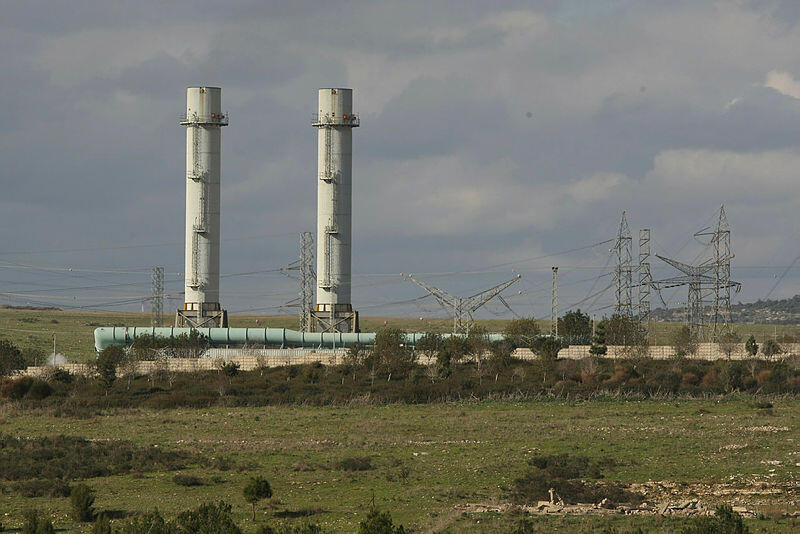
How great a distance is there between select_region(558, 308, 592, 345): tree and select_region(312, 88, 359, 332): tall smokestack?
33.0 metres

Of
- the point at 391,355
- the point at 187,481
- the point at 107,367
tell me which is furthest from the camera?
the point at 391,355

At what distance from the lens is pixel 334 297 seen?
13462 cm

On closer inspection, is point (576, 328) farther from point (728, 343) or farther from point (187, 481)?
point (187, 481)

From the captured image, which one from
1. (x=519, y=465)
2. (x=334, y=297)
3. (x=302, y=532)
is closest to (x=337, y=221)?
(x=334, y=297)

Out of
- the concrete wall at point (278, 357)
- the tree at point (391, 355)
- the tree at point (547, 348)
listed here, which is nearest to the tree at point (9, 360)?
the concrete wall at point (278, 357)

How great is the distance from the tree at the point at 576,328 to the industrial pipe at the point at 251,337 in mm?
24296

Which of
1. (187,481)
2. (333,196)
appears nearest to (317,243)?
(333,196)

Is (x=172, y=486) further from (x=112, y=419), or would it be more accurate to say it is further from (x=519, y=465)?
(x=112, y=419)

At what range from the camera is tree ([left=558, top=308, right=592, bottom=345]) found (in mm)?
151625

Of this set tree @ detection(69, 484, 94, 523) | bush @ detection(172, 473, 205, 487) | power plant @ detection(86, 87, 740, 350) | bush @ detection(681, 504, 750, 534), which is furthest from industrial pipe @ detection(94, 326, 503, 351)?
bush @ detection(681, 504, 750, 534)

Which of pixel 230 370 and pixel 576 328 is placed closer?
pixel 230 370

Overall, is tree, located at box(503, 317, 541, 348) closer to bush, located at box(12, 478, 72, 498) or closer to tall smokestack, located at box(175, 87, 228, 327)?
tall smokestack, located at box(175, 87, 228, 327)

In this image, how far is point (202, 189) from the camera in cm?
13238

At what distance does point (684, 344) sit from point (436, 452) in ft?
237
